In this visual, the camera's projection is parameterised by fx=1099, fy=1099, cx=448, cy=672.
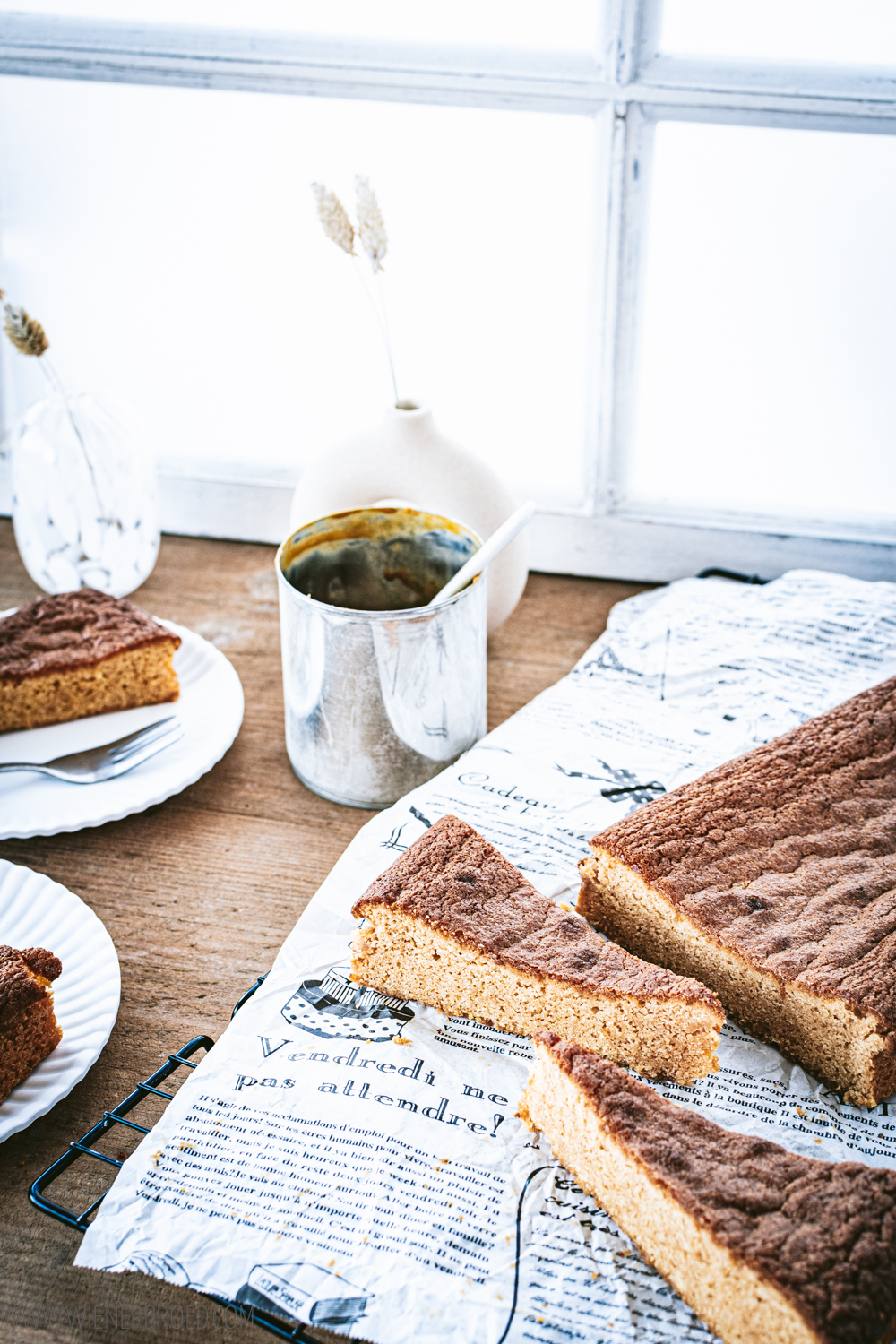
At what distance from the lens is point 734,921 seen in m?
1.22

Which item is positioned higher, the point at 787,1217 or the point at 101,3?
the point at 101,3

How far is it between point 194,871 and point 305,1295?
0.65 meters

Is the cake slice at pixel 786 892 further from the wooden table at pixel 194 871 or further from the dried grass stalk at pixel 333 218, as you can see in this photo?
the dried grass stalk at pixel 333 218

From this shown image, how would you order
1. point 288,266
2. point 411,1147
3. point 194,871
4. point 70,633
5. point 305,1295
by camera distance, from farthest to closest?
1. point 288,266
2. point 70,633
3. point 194,871
4. point 411,1147
5. point 305,1295

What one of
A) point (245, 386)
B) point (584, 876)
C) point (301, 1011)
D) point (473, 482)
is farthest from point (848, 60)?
point (301, 1011)

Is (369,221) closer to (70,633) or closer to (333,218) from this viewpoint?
(333,218)

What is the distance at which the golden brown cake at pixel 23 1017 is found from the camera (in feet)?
3.58

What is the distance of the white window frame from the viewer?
5.57ft

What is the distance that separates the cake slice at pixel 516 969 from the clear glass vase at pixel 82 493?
3.23 feet

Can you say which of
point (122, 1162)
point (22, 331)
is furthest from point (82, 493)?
point (122, 1162)

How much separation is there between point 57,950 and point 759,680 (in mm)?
1075

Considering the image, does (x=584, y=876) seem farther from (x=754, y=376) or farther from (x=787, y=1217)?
(x=754, y=376)

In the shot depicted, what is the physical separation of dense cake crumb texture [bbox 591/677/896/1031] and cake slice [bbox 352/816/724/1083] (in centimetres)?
10

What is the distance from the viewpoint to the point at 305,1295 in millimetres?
930
